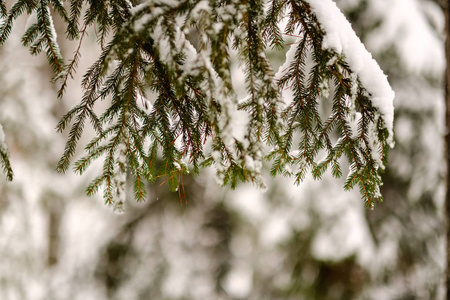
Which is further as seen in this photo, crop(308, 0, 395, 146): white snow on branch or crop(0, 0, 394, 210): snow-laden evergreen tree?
crop(308, 0, 395, 146): white snow on branch

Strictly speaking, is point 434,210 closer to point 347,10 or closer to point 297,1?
point 347,10

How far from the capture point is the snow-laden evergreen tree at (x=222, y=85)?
0.96 m

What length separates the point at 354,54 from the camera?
1198 mm

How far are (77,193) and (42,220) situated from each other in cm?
211

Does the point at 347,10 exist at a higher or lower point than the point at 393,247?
A: higher

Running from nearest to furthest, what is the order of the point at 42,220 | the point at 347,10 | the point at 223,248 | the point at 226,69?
the point at 226,69
the point at 347,10
the point at 223,248
the point at 42,220

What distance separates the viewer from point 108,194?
1.35m

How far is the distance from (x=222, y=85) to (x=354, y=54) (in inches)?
21.9

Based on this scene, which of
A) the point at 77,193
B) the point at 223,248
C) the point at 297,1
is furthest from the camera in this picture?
the point at 77,193

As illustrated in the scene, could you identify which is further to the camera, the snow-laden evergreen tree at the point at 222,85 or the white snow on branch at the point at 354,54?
the white snow on branch at the point at 354,54

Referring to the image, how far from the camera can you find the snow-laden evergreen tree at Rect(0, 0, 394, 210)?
96 cm

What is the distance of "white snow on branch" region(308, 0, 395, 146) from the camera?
1157 mm

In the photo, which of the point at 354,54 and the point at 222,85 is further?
the point at 354,54

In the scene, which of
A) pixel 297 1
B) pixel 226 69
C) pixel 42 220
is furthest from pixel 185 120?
pixel 42 220
